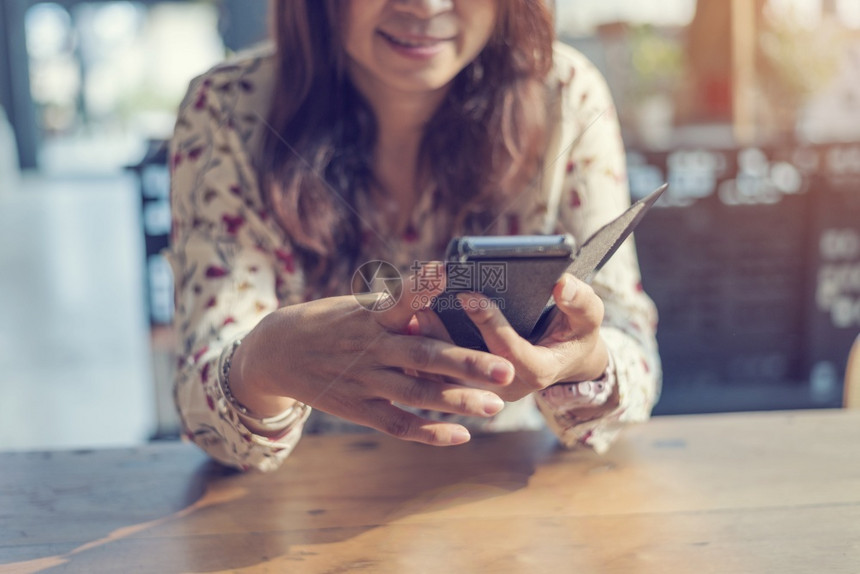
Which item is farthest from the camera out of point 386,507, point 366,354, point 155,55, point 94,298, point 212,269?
point 155,55

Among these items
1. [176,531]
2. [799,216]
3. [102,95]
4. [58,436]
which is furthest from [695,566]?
[102,95]

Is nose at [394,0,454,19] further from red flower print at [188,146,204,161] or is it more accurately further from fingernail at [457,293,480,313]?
fingernail at [457,293,480,313]

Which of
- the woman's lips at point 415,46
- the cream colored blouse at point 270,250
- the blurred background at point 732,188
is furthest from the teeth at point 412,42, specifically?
the blurred background at point 732,188

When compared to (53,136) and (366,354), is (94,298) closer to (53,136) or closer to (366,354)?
(366,354)

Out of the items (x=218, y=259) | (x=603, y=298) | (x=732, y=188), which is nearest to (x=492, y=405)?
(x=603, y=298)

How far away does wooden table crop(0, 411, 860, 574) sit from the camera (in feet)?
2.01

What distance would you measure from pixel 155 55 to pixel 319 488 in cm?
897

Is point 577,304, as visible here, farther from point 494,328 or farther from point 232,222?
point 232,222

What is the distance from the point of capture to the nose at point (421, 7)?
2.59 ft

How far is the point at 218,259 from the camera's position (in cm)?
85

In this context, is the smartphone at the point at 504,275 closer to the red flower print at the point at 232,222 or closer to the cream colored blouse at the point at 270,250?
the cream colored blouse at the point at 270,250

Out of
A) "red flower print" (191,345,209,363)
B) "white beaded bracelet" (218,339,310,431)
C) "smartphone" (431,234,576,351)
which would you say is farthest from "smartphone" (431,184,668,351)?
Result: "red flower print" (191,345,209,363)

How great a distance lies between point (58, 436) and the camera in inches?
92.7

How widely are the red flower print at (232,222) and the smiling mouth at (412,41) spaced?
259 mm
